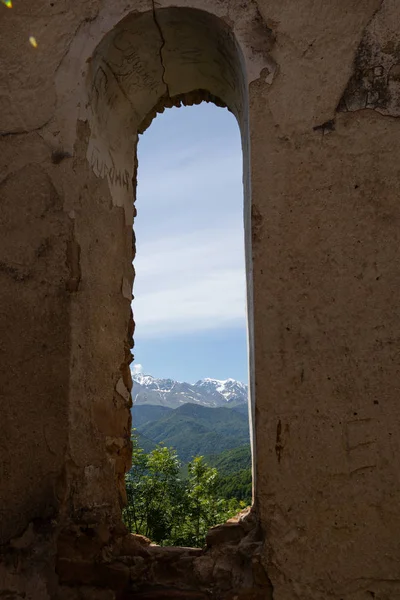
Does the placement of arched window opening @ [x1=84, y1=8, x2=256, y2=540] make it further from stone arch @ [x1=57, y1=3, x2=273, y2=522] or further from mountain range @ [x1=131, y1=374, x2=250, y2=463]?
mountain range @ [x1=131, y1=374, x2=250, y2=463]

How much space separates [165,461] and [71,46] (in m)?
9.36

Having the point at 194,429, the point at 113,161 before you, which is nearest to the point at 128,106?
the point at 113,161

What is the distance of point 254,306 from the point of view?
6.51 ft

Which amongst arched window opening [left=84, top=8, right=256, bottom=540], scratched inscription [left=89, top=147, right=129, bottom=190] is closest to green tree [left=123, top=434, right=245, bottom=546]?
arched window opening [left=84, top=8, right=256, bottom=540]

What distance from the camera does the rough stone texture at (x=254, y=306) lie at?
5.98ft

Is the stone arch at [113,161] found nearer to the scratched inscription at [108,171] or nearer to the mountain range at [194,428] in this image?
the scratched inscription at [108,171]

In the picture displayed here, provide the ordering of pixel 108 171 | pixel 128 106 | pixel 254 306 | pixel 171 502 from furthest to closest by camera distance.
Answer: pixel 171 502
pixel 128 106
pixel 108 171
pixel 254 306

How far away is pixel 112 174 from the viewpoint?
2615mm

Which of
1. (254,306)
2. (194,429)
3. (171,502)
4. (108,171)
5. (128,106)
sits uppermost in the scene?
(128,106)

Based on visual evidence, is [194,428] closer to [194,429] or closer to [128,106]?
[194,429]

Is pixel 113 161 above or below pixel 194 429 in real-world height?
above

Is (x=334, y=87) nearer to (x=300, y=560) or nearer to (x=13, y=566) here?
(x=300, y=560)

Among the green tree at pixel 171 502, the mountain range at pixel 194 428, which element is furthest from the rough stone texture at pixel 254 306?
the mountain range at pixel 194 428

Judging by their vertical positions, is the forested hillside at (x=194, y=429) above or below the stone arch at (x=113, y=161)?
below
